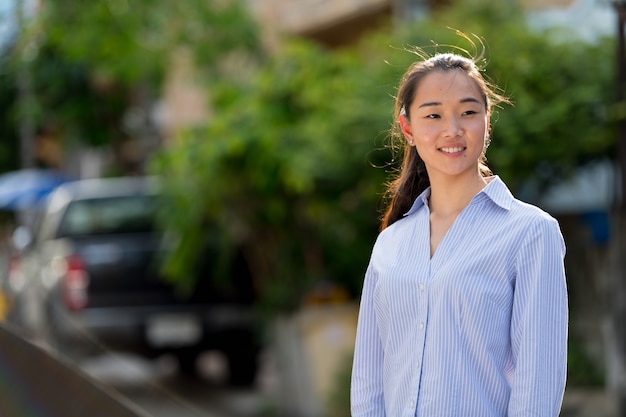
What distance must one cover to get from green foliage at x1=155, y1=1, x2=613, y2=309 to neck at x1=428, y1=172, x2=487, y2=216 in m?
3.70

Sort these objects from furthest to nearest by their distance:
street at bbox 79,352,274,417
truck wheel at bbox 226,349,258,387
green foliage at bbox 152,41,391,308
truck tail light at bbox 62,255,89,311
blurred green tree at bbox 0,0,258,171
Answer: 1. blurred green tree at bbox 0,0,258,171
2. truck wheel at bbox 226,349,258,387
3. truck tail light at bbox 62,255,89,311
4. street at bbox 79,352,274,417
5. green foliage at bbox 152,41,391,308

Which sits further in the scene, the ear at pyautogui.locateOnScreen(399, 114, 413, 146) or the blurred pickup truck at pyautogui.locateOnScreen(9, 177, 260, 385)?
the blurred pickup truck at pyautogui.locateOnScreen(9, 177, 260, 385)

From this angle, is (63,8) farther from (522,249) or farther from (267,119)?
(522,249)

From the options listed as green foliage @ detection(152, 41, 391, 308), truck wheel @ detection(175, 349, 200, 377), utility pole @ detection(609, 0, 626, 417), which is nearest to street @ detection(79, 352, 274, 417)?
truck wheel @ detection(175, 349, 200, 377)

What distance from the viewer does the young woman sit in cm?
236

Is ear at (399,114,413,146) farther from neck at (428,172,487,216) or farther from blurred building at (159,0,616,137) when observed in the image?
blurred building at (159,0,616,137)

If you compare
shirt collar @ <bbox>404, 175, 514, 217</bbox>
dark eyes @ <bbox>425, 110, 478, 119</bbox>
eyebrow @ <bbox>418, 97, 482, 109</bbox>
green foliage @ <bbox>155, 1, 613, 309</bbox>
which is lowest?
shirt collar @ <bbox>404, 175, 514, 217</bbox>

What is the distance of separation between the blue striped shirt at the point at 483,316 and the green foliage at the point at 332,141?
12.6 feet

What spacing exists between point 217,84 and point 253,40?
1.37 meters

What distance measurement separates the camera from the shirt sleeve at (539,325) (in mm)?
2320

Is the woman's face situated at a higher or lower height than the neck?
higher

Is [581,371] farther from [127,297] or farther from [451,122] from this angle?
[451,122]

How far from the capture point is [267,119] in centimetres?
913

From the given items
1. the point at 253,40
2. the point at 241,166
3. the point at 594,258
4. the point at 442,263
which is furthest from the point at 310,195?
the point at 442,263
